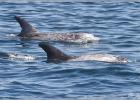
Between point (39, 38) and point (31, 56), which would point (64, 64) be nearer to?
point (31, 56)

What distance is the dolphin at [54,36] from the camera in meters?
28.5

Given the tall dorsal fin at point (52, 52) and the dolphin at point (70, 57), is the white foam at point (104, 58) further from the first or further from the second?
the tall dorsal fin at point (52, 52)

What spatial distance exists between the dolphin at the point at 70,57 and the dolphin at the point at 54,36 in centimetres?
522

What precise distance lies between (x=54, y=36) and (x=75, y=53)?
4.31 metres

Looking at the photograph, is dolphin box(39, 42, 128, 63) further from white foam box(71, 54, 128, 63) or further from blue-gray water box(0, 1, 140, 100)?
blue-gray water box(0, 1, 140, 100)

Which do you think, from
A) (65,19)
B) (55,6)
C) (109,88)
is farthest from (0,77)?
(55,6)

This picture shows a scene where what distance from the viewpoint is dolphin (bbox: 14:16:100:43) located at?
28.5 m

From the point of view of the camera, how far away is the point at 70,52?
25062mm

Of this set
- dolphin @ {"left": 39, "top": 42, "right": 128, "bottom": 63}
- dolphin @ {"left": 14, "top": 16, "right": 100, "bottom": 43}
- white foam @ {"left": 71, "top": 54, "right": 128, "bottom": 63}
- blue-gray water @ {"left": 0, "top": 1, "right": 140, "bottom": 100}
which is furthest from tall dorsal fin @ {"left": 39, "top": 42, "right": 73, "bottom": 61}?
dolphin @ {"left": 14, "top": 16, "right": 100, "bottom": 43}

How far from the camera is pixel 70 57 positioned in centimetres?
2258

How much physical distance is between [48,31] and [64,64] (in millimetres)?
9455

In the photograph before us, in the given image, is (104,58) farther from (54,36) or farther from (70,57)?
(54,36)

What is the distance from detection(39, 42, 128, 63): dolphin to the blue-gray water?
13.4 inches

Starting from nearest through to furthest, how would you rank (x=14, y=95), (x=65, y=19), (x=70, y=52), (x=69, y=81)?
(x=14, y=95), (x=69, y=81), (x=70, y=52), (x=65, y=19)
